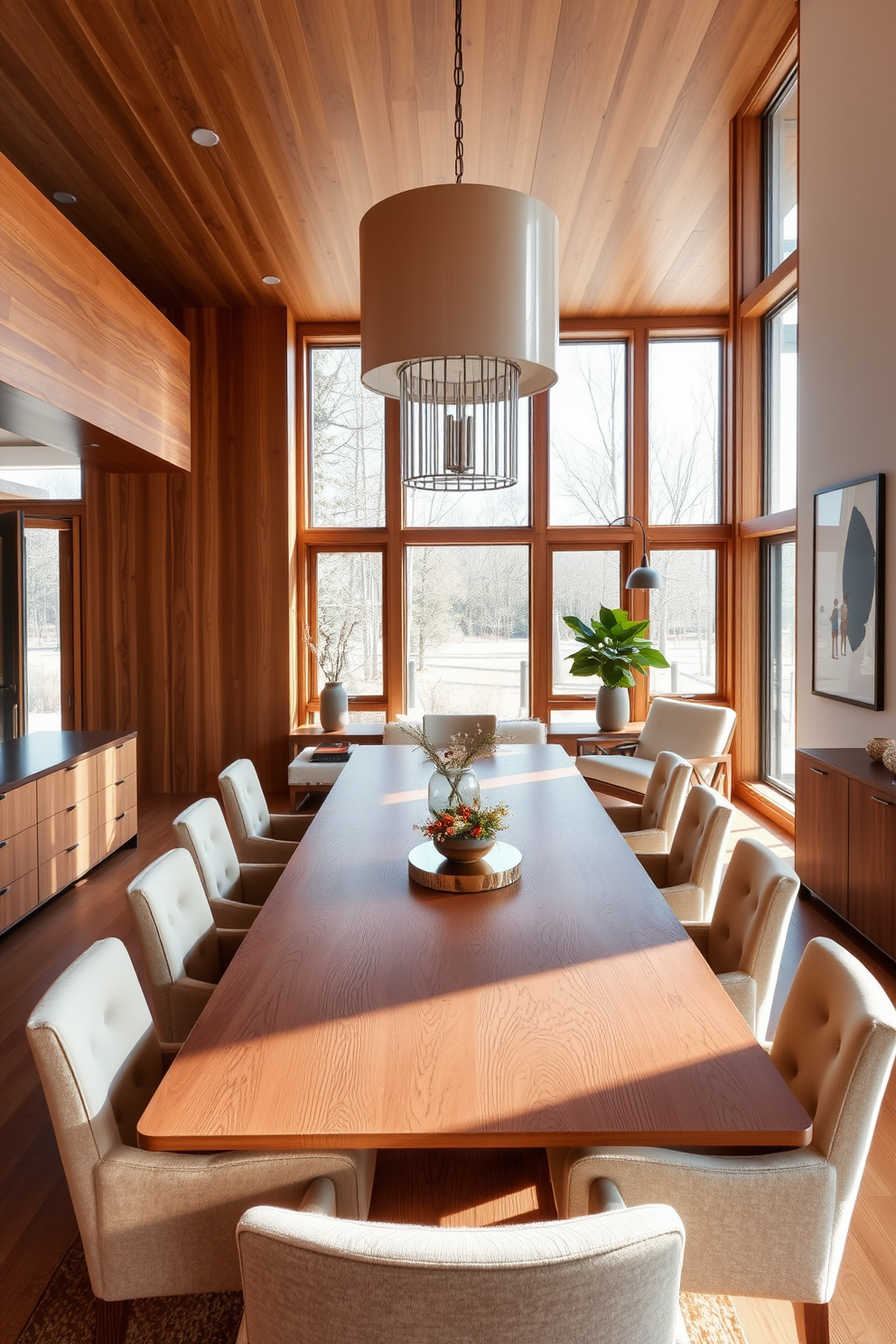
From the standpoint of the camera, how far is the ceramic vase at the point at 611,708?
645 centimetres

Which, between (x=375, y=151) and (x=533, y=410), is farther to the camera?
(x=533, y=410)

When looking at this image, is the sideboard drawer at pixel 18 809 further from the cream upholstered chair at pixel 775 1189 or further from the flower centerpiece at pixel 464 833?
the cream upholstered chair at pixel 775 1189

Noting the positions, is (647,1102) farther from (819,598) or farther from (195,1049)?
(819,598)

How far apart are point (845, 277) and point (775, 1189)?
405 cm

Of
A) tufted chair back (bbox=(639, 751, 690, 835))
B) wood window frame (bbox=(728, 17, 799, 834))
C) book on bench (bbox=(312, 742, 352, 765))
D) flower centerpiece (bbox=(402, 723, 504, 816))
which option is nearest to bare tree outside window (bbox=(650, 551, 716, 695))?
wood window frame (bbox=(728, 17, 799, 834))

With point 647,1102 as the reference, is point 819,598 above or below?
above

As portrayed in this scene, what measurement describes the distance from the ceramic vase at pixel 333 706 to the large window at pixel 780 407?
3.42 m

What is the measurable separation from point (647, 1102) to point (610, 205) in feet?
17.4

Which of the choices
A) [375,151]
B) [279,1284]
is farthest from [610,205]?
[279,1284]

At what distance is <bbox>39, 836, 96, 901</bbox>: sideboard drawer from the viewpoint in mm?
4125

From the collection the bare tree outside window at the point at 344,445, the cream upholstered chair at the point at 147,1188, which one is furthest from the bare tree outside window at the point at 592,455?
the cream upholstered chair at the point at 147,1188

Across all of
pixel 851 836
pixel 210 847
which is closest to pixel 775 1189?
pixel 210 847

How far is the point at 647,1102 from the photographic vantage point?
1339mm

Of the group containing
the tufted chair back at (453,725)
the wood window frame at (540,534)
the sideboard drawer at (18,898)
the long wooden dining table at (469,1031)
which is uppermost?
the wood window frame at (540,534)
